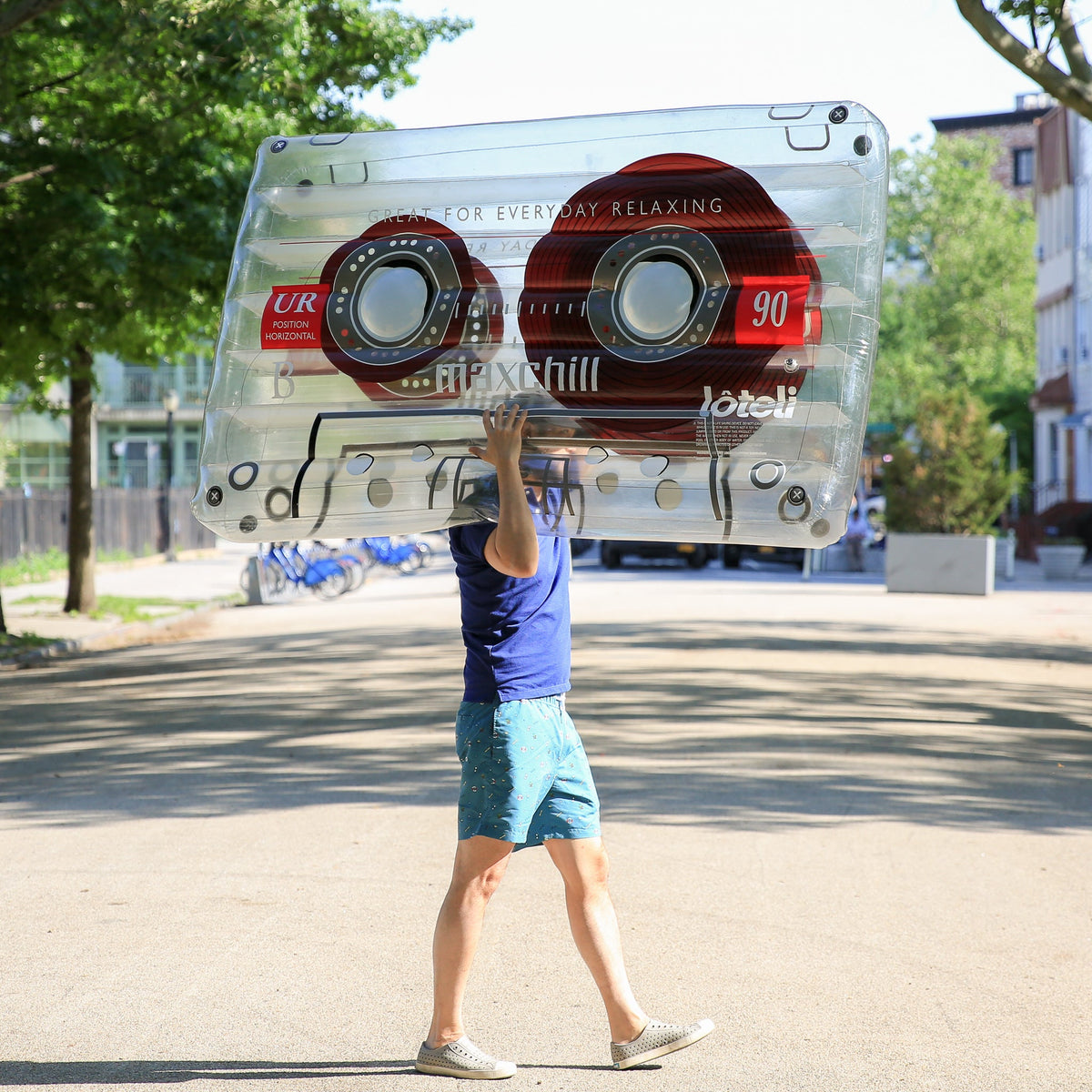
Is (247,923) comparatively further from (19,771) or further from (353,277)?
(19,771)

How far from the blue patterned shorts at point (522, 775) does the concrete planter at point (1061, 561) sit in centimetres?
2522

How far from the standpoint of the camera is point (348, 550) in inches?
1053

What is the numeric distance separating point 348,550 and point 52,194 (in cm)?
1408

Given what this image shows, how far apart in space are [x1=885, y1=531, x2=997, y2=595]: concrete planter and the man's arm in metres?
19.9

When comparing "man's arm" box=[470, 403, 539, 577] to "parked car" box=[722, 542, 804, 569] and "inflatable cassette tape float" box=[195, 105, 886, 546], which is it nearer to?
"inflatable cassette tape float" box=[195, 105, 886, 546]

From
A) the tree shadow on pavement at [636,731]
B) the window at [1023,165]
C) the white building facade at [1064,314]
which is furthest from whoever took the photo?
the window at [1023,165]

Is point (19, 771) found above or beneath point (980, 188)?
beneath

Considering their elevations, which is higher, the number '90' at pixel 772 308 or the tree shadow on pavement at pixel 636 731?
the number '90' at pixel 772 308

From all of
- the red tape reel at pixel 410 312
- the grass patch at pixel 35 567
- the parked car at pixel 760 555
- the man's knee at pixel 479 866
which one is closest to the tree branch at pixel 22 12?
the red tape reel at pixel 410 312

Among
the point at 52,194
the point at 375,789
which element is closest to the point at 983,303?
the point at 52,194

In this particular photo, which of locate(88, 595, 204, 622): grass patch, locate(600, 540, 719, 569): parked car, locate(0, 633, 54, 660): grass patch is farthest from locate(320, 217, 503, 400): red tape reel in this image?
locate(600, 540, 719, 569): parked car

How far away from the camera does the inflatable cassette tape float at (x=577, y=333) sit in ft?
13.8

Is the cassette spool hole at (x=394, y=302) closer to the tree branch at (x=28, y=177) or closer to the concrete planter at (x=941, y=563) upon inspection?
the tree branch at (x=28, y=177)

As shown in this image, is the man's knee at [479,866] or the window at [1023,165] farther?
the window at [1023,165]
